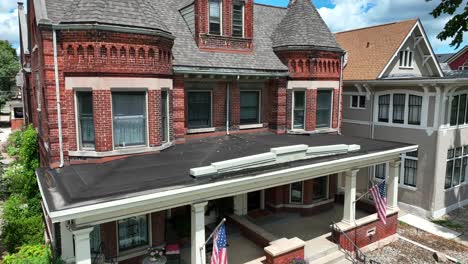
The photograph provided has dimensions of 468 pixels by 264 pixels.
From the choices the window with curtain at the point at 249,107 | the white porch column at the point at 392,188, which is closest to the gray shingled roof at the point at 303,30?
the window with curtain at the point at 249,107

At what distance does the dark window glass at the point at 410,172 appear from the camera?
52.3ft

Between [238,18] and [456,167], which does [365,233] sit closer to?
[456,167]

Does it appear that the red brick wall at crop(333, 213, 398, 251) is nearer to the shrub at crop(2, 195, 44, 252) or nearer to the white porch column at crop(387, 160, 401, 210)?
the white porch column at crop(387, 160, 401, 210)

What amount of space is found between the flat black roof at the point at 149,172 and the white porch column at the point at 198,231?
0.80 meters

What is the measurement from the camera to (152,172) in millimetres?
8430

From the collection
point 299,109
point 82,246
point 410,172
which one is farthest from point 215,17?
point 410,172

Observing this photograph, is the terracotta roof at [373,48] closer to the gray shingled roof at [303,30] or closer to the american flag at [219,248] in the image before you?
the gray shingled roof at [303,30]

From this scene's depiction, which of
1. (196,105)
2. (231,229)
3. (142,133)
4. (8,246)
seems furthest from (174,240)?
(8,246)

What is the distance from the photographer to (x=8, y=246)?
11.8 meters

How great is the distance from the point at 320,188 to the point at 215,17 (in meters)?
8.97

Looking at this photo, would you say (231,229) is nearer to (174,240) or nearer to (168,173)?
(174,240)

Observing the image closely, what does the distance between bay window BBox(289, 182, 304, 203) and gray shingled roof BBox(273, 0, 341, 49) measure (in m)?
6.19

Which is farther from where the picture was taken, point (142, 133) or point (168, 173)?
point (142, 133)

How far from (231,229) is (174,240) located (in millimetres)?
2342
